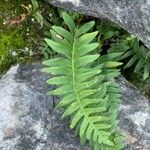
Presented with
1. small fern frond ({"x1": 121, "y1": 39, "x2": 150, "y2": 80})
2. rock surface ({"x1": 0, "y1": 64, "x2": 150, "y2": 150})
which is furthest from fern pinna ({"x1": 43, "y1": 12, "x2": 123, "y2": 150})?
small fern frond ({"x1": 121, "y1": 39, "x2": 150, "y2": 80})

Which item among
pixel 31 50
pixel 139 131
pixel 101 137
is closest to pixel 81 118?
pixel 101 137

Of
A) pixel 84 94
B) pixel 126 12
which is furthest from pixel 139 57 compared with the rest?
pixel 84 94

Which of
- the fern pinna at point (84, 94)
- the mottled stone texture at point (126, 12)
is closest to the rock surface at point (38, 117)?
the fern pinna at point (84, 94)

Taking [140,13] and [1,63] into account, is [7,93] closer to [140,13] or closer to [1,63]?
[1,63]

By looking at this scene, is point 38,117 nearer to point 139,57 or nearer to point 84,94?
point 84,94

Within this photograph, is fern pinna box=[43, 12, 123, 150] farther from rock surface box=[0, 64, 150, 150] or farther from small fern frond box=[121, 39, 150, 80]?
small fern frond box=[121, 39, 150, 80]

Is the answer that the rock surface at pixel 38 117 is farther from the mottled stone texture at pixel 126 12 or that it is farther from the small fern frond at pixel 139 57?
the mottled stone texture at pixel 126 12

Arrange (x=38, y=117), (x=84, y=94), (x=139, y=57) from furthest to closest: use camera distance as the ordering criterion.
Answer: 1. (x=139, y=57)
2. (x=38, y=117)
3. (x=84, y=94)
